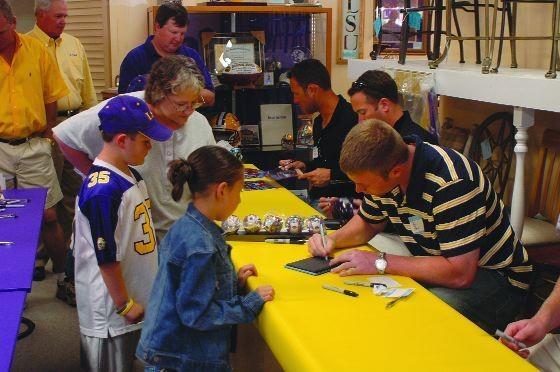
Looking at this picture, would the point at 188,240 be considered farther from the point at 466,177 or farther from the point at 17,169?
the point at 17,169

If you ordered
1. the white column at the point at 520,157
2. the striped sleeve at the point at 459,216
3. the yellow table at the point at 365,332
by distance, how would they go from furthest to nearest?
the white column at the point at 520,157 → the striped sleeve at the point at 459,216 → the yellow table at the point at 365,332

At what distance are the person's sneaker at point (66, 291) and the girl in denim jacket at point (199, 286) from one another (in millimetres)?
2345

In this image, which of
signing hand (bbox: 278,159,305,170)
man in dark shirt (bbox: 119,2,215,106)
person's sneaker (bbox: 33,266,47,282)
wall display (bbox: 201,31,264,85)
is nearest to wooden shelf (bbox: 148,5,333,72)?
wall display (bbox: 201,31,264,85)

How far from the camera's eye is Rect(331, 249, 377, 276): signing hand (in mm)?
2109

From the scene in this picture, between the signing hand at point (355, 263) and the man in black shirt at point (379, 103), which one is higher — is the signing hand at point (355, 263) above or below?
below

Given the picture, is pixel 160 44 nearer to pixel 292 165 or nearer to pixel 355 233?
pixel 292 165

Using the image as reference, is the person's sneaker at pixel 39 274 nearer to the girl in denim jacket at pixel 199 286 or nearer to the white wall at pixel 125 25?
the white wall at pixel 125 25

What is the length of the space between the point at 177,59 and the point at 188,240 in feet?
3.19

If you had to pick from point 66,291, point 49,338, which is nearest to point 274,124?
point 66,291

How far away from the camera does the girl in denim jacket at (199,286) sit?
177cm

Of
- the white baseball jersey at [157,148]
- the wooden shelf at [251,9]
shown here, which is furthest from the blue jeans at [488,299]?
the wooden shelf at [251,9]

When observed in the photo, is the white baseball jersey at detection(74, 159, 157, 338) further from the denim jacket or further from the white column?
the white column

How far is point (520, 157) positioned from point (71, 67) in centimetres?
323

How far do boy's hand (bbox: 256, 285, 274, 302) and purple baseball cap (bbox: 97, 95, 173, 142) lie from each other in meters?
0.71
